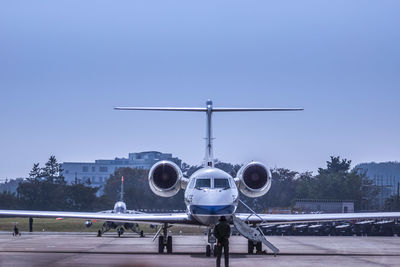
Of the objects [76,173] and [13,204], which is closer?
[13,204]

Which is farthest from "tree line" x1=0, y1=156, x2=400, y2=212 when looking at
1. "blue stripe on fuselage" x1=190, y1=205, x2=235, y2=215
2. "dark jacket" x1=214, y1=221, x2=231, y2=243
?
"dark jacket" x1=214, y1=221, x2=231, y2=243

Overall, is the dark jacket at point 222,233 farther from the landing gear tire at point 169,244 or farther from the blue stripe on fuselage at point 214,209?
the landing gear tire at point 169,244

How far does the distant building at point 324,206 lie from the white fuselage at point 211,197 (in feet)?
139

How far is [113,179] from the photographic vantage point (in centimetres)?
8019

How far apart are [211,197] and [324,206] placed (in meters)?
44.9

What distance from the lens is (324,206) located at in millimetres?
68938

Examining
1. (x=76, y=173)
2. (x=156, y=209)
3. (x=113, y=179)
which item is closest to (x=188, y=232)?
(x=156, y=209)

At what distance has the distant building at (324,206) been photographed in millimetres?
68688

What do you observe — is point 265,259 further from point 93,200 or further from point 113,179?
point 113,179

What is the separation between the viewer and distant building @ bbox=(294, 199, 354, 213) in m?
68.7

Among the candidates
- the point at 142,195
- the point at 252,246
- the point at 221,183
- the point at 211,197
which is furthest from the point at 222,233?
the point at 142,195

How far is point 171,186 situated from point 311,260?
304 inches

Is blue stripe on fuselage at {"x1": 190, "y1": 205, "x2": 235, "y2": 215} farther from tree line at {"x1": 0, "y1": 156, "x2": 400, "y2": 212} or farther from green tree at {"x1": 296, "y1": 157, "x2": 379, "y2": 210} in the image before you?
green tree at {"x1": 296, "y1": 157, "x2": 379, "y2": 210}

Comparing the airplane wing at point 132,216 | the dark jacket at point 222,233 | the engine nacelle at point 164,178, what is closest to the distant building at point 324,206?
the engine nacelle at point 164,178
